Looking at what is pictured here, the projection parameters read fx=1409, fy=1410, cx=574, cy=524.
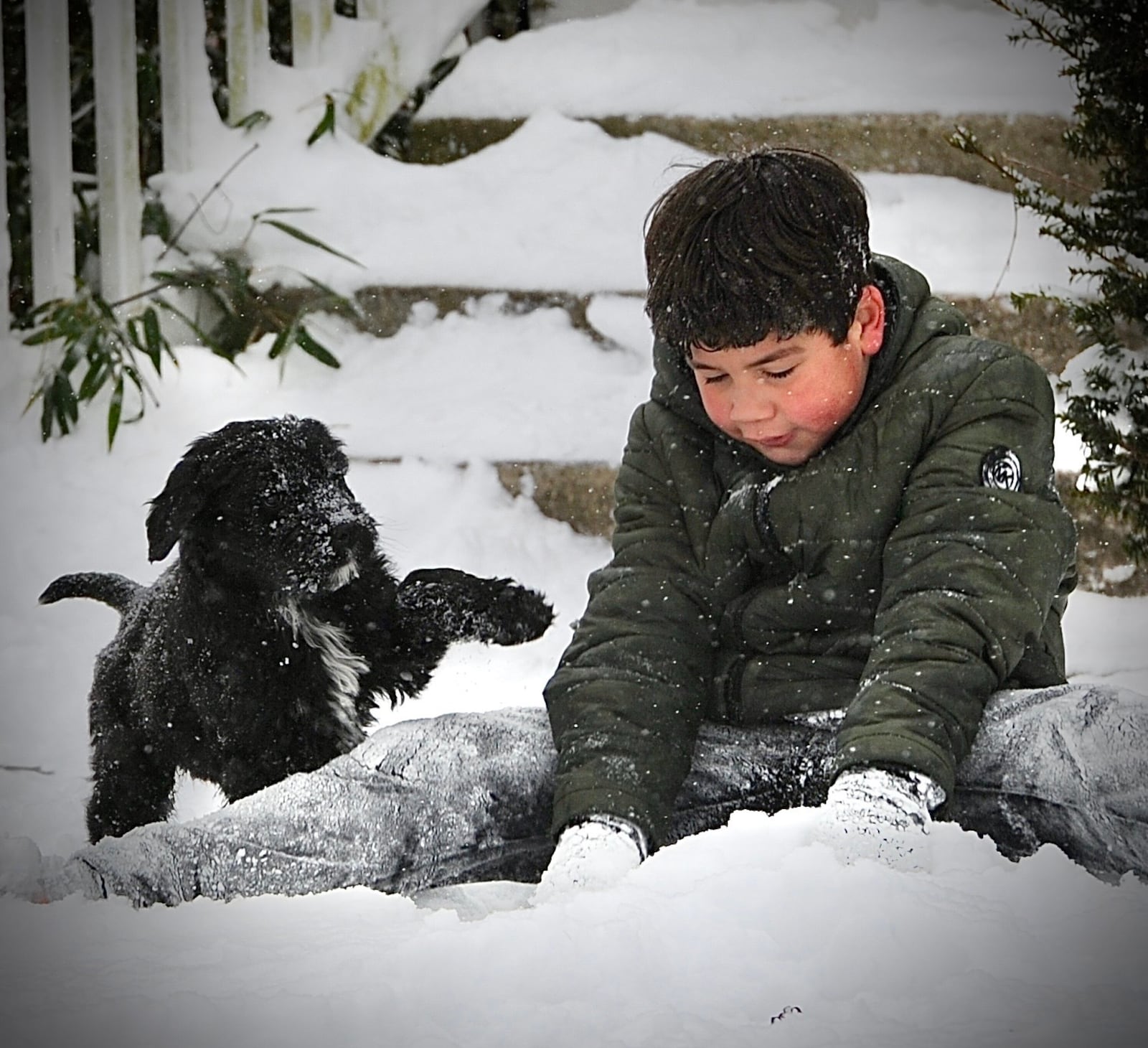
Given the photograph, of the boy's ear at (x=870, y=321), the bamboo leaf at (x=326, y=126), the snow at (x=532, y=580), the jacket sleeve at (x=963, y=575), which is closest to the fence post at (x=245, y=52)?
the snow at (x=532, y=580)

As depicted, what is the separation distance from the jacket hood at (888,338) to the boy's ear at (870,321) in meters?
0.02

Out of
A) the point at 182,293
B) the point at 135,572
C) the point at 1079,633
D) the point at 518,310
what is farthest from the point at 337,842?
the point at 182,293

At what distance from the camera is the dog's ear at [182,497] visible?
221 centimetres

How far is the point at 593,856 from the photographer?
1.62 meters

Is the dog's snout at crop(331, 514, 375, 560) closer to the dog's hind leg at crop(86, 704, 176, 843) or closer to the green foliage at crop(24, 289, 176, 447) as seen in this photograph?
the dog's hind leg at crop(86, 704, 176, 843)

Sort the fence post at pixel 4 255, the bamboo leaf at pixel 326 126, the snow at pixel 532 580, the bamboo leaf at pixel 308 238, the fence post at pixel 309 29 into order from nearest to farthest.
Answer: the snow at pixel 532 580 < the bamboo leaf at pixel 308 238 < the fence post at pixel 4 255 < the bamboo leaf at pixel 326 126 < the fence post at pixel 309 29

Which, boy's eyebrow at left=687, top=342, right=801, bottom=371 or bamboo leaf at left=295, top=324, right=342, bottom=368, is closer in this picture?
boy's eyebrow at left=687, top=342, right=801, bottom=371

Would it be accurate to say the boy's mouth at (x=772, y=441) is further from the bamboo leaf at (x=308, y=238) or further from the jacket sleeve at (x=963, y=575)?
the bamboo leaf at (x=308, y=238)

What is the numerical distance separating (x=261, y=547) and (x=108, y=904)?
889 millimetres

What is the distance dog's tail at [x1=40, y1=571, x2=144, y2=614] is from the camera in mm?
2477

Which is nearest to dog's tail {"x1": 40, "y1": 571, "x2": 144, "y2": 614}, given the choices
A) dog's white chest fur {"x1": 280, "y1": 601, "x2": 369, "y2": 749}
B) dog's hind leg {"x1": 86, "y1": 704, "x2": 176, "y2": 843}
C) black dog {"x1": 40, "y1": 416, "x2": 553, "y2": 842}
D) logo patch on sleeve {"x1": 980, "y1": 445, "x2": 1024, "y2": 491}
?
black dog {"x1": 40, "y1": 416, "x2": 553, "y2": 842}

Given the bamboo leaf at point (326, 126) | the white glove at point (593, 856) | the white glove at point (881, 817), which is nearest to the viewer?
the white glove at point (881, 817)

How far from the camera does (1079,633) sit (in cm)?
308

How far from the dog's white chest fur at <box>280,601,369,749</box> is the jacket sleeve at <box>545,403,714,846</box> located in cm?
46
